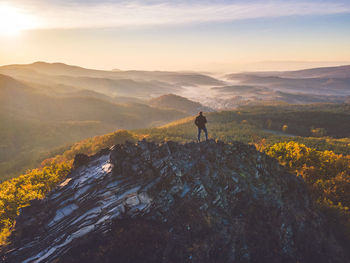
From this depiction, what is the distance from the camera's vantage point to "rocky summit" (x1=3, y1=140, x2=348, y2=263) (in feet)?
45.1

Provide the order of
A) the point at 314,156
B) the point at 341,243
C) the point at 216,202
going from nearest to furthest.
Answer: the point at 216,202 < the point at 341,243 < the point at 314,156

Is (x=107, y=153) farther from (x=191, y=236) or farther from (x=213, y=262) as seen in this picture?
(x=213, y=262)

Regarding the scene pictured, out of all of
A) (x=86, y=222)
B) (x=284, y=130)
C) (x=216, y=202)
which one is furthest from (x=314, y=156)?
(x=284, y=130)

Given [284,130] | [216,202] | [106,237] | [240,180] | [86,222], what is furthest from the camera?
[284,130]

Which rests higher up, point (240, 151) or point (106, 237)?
point (240, 151)

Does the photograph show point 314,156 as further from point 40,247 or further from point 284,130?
point 284,130

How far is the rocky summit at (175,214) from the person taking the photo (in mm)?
13742

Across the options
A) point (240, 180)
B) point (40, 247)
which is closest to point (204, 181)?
point (240, 180)

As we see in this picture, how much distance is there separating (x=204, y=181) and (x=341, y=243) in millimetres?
15596

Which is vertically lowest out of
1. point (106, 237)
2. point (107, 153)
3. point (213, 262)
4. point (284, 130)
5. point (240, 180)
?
point (284, 130)

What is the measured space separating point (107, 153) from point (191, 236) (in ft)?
39.7

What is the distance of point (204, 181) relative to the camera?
57.0ft

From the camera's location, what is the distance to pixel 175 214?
15289 mm

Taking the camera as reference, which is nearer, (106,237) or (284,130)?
(106,237)
